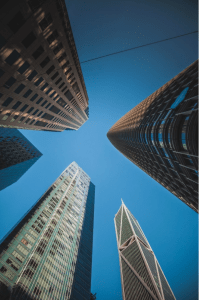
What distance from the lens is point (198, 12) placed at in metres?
17.7

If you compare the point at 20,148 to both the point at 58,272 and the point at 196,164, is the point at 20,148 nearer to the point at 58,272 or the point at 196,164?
the point at 58,272

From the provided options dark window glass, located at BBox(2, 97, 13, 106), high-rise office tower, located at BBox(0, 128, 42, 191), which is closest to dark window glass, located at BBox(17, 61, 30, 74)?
dark window glass, located at BBox(2, 97, 13, 106)

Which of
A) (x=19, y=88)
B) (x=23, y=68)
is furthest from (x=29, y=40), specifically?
(x=19, y=88)

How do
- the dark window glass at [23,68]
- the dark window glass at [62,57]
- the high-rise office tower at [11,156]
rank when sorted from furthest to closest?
1. the high-rise office tower at [11,156]
2. the dark window glass at [62,57]
3. the dark window glass at [23,68]

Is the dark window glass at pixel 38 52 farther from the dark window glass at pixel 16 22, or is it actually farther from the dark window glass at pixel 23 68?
the dark window glass at pixel 16 22

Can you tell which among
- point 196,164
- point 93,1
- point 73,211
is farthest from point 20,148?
point 196,164

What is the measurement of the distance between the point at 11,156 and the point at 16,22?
72987 millimetres

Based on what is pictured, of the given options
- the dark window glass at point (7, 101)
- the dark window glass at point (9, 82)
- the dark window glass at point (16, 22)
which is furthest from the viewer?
the dark window glass at point (7, 101)

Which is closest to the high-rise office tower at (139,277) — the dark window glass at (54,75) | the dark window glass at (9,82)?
the dark window glass at (54,75)

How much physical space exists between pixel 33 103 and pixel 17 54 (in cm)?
1385

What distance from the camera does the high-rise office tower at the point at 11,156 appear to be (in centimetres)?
6725

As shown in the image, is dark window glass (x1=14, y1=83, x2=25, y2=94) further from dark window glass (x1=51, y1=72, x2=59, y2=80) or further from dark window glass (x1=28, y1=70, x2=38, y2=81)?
dark window glass (x1=51, y1=72, x2=59, y2=80)

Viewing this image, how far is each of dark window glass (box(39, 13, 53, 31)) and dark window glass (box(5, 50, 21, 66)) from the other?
5.06 metres

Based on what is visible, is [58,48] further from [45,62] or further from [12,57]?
[12,57]
